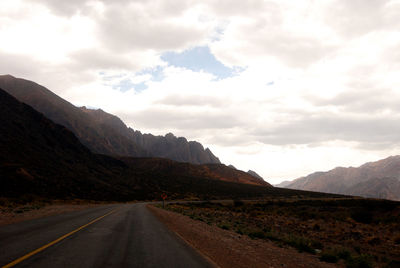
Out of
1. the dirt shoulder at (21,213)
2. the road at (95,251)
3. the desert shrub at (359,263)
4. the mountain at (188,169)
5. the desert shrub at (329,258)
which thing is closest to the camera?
the road at (95,251)

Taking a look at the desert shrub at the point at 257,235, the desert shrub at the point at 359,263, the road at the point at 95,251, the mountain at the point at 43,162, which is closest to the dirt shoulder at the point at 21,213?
the road at the point at 95,251

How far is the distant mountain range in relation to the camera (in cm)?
5198

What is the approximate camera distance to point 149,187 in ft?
292

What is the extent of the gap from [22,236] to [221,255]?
7.70 metres

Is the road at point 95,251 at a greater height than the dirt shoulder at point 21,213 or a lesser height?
greater

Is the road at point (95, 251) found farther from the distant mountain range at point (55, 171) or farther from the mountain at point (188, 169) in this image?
the mountain at point (188, 169)

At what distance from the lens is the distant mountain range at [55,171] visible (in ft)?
171

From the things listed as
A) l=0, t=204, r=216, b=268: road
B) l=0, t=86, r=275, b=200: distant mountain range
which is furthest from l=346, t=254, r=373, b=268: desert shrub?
l=0, t=86, r=275, b=200: distant mountain range

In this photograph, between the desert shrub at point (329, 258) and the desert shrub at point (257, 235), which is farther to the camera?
the desert shrub at point (257, 235)

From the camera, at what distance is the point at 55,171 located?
66188mm

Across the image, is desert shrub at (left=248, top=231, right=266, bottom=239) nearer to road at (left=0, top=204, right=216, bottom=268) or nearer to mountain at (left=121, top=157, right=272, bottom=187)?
road at (left=0, top=204, right=216, bottom=268)

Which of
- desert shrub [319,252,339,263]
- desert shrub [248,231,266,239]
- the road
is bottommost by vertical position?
desert shrub [248,231,266,239]

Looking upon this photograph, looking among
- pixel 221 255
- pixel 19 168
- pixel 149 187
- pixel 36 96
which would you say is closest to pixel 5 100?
pixel 19 168

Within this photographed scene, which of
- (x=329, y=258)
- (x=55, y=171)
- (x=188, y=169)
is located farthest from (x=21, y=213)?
(x=188, y=169)
